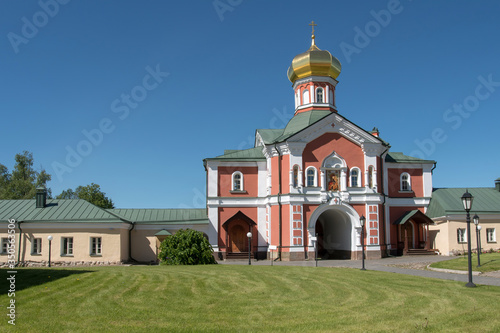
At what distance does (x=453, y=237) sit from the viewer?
29.6 m

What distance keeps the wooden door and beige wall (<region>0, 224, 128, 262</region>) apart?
293 inches

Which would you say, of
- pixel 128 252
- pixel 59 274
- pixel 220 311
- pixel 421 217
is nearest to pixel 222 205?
pixel 128 252

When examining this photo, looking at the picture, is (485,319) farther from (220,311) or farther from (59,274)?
(59,274)

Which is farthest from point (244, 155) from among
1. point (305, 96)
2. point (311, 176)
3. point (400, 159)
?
point (400, 159)

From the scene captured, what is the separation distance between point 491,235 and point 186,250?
Result: 21246 millimetres

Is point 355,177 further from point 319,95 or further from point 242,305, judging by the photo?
point 242,305

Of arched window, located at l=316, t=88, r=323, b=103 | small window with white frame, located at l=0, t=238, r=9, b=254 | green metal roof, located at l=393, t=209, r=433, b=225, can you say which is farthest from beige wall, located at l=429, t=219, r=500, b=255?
small window with white frame, located at l=0, t=238, r=9, b=254

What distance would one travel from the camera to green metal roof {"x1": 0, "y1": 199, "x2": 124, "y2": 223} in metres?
27.4

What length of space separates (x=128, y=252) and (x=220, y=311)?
22272mm

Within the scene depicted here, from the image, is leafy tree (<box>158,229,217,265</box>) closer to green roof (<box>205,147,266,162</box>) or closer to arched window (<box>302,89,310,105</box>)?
green roof (<box>205,147,266,162</box>)

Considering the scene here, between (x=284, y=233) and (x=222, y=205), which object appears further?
(x=222, y=205)

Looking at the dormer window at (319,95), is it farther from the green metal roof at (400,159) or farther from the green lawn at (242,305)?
the green lawn at (242,305)

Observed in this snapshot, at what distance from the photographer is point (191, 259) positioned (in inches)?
906

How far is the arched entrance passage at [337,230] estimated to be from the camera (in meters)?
28.9
